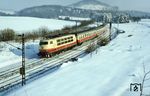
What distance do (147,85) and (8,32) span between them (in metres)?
56.7

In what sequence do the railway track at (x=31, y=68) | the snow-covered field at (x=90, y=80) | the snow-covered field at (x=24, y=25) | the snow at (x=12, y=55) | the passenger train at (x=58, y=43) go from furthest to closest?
the snow-covered field at (x=24, y=25)
the passenger train at (x=58, y=43)
the snow at (x=12, y=55)
the railway track at (x=31, y=68)
the snow-covered field at (x=90, y=80)

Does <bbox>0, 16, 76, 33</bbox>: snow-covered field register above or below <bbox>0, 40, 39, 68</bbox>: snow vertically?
above

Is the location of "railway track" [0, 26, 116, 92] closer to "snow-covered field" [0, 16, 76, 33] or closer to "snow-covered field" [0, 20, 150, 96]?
"snow-covered field" [0, 20, 150, 96]

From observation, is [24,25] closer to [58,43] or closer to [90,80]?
[58,43]

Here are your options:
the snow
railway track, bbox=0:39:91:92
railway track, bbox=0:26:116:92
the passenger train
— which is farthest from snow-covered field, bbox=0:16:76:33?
railway track, bbox=0:26:116:92

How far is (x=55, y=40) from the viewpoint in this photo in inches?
1975

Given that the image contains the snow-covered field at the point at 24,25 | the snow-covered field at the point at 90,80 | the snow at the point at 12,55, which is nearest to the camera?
the snow-covered field at the point at 90,80

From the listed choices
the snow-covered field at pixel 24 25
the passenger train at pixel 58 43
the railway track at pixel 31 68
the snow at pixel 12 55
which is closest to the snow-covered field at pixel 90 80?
the railway track at pixel 31 68

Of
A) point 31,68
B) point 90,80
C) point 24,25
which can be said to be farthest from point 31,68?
point 24,25

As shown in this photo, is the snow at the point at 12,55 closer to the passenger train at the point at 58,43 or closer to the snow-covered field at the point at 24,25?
the passenger train at the point at 58,43

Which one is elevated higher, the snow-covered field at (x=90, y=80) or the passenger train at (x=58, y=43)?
the passenger train at (x=58, y=43)

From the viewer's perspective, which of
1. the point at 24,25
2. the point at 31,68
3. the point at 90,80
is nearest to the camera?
the point at 90,80

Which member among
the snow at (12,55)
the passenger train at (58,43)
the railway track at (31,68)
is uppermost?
the passenger train at (58,43)

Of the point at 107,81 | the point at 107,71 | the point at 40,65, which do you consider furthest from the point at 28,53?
the point at 107,81
